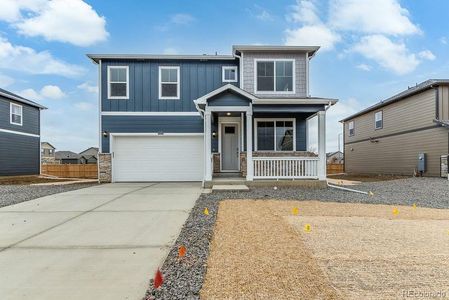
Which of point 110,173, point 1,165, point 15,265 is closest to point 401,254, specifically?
→ point 15,265

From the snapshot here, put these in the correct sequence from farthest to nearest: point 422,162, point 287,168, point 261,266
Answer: point 422,162 < point 287,168 < point 261,266

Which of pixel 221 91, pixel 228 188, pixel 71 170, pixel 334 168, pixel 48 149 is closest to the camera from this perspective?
pixel 228 188

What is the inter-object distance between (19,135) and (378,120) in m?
23.9

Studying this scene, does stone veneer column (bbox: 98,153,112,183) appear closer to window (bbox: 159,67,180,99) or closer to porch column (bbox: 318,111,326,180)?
window (bbox: 159,67,180,99)

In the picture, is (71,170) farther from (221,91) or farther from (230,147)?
(221,91)

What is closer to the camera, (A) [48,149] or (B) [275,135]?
(B) [275,135]

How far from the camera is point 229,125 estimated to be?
541 inches

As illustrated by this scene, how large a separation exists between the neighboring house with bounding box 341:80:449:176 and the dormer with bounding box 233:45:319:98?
707 cm

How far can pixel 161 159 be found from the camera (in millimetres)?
14070

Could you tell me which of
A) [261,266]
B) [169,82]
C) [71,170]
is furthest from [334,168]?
[261,266]

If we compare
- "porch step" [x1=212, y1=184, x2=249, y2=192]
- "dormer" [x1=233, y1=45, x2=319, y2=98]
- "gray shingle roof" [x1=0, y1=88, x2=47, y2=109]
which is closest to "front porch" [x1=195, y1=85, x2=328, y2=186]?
"porch step" [x1=212, y1=184, x2=249, y2=192]

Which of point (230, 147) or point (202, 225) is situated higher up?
point (230, 147)

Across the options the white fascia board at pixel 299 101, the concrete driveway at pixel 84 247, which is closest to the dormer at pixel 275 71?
the white fascia board at pixel 299 101

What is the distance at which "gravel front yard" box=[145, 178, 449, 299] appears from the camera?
2.80 meters
